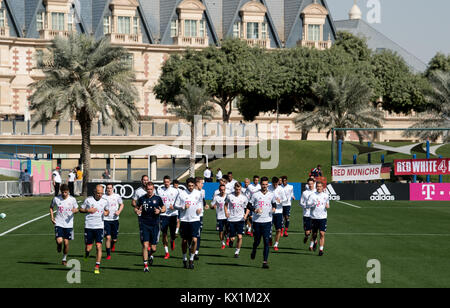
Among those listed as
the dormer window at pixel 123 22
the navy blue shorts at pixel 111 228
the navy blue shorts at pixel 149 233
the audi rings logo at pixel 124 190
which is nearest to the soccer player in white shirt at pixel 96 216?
the navy blue shorts at pixel 149 233

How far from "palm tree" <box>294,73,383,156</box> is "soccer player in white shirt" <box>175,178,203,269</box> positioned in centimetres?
4929

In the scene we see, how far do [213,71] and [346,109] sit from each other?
14.9 metres

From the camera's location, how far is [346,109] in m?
68.5

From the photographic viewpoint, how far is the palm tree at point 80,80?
50.4m

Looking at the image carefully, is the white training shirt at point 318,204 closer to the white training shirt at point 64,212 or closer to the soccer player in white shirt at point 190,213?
the soccer player in white shirt at point 190,213

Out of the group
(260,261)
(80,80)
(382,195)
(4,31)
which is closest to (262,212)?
(260,261)

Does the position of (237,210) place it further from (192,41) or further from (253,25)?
(253,25)

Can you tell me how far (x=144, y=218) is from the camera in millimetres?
18734

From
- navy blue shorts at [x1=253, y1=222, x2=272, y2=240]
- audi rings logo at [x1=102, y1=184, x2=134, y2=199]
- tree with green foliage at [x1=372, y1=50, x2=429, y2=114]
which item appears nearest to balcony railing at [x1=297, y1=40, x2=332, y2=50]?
tree with green foliage at [x1=372, y1=50, x2=429, y2=114]

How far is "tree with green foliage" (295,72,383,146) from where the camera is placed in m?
67.8

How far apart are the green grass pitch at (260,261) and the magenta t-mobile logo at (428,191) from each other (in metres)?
14.5

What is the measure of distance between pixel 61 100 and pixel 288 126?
43.3 metres
